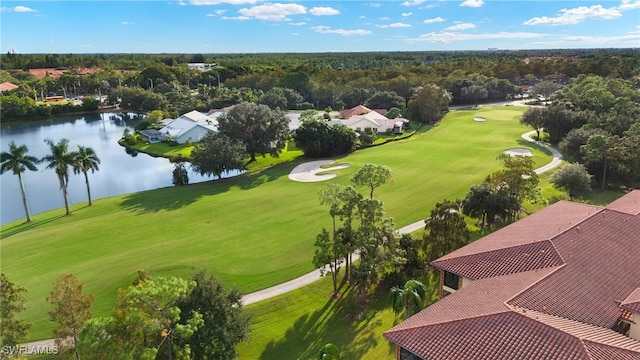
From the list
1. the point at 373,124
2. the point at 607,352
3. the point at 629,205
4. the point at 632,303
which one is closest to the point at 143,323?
the point at 607,352

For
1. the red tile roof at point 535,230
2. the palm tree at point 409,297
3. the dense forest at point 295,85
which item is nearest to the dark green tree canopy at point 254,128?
the red tile roof at point 535,230

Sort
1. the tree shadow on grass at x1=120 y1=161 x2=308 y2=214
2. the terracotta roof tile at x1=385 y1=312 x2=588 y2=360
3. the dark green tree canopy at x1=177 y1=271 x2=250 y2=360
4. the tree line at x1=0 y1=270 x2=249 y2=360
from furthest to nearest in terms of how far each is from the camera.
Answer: the tree shadow on grass at x1=120 y1=161 x2=308 y2=214
the dark green tree canopy at x1=177 y1=271 x2=250 y2=360
the tree line at x1=0 y1=270 x2=249 y2=360
the terracotta roof tile at x1=385 y1=312 x2=588 y2=360

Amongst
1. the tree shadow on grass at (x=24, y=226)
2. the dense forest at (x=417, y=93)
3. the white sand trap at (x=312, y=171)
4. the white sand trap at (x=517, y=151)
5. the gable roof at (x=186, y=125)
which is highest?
the dense forest at (x=417, y=93)

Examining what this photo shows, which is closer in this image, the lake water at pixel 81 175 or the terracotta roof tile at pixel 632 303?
the terracotta roof tile at pixel 632 303

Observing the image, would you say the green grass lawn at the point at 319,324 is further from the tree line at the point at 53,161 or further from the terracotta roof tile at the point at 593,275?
the tree line at the point at 53,161

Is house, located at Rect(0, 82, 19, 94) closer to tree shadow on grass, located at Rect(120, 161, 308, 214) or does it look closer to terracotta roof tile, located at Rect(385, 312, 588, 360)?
tree shadow on grass, located at Rect(120, 161, 308, 214)

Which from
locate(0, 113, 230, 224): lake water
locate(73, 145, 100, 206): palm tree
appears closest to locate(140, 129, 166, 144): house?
locate(0, 113, 230, 224): lake water

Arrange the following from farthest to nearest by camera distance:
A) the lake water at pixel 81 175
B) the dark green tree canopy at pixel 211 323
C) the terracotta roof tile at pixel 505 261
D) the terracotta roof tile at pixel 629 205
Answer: the lake water at pixel 81 175 → the terracotta roof tile at pixel 629 205 → the terracotta roof tile at pixel 505 261 → the dark green tree canopy at pixel 211 323

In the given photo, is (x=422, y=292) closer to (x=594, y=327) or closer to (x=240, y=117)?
(x=594, y=327)
